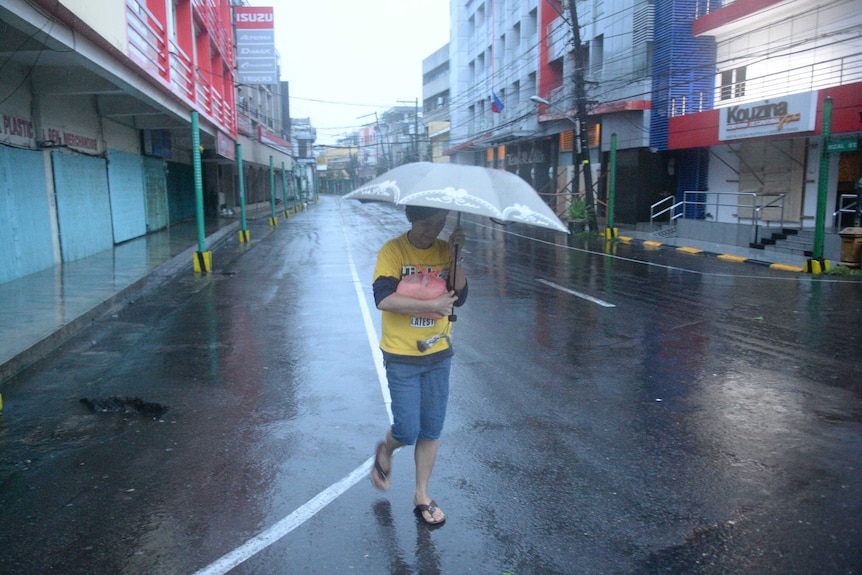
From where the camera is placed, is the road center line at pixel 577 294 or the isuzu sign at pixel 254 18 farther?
the isuzu sign at pixel 254 18

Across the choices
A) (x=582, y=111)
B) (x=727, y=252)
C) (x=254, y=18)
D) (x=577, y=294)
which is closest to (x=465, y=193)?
(x=577, y=294)

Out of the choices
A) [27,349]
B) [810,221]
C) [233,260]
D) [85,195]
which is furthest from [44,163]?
[810,221]

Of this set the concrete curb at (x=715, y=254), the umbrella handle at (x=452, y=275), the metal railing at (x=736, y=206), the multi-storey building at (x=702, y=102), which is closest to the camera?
the umbrella handle at (x=452, y=275)

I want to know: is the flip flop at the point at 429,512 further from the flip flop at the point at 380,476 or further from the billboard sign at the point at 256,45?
the billboard sign at the point at 256,45

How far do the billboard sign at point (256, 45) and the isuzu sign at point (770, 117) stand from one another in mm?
18861

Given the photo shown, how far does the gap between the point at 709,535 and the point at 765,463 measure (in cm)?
117

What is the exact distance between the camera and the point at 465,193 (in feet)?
11.1

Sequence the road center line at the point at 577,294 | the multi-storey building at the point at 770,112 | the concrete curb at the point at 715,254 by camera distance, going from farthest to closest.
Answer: the multi-storey building at the point at 770,112
the concrete curb at the point at 715,254
the road center line at the point at 577,294

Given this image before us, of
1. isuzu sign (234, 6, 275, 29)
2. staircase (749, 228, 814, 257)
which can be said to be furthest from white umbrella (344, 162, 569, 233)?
isuzu sign (234, 6, 275, 29)

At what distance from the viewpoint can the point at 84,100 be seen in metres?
16.0

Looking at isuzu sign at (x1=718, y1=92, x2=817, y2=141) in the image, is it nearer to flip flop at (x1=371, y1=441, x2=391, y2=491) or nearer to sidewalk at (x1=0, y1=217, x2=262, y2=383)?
sidewalk at (x1=0, y1=217, x2=262, y2=383)

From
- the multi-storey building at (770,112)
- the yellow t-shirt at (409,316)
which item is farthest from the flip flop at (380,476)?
the multi-storey building at (770,112)

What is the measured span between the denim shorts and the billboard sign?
2858cm

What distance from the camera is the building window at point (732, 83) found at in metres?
24.3
